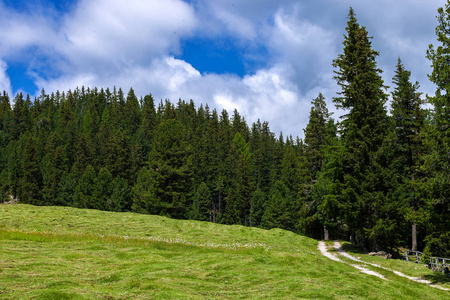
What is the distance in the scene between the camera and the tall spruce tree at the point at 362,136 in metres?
28.1

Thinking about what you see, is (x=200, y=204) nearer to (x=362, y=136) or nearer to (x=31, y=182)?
(x=31, y=182)

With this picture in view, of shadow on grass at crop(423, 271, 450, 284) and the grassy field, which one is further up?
the grassy field

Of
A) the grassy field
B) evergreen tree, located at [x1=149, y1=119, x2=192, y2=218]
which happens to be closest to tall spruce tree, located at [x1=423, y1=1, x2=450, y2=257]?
the grassy field

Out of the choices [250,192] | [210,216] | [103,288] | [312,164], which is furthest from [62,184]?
[103,288]

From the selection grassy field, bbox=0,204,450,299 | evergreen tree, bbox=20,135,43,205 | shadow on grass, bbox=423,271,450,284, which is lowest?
shadow on grass, bbox=423,271,450,284

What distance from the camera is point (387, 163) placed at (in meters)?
29.3

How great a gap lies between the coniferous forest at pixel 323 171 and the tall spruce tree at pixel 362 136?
0.10m

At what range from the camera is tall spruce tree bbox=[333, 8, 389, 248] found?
2808cm

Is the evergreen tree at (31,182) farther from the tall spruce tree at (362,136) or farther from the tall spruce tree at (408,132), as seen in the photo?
the tall spruce tree at (408,132)

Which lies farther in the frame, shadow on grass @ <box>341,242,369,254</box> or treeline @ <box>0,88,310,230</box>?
treeline @ <box>0,88,310,230</box>

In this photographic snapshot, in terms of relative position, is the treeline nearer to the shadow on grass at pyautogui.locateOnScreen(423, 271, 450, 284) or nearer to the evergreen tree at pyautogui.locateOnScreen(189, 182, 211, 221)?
Answer: the evergreen tree at pyautogui.locateOnScreen(189, 182, 211, 221)

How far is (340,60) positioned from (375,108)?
6603mm

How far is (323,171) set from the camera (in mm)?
41688

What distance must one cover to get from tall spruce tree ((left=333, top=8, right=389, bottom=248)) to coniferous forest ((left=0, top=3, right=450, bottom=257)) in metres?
0.10
